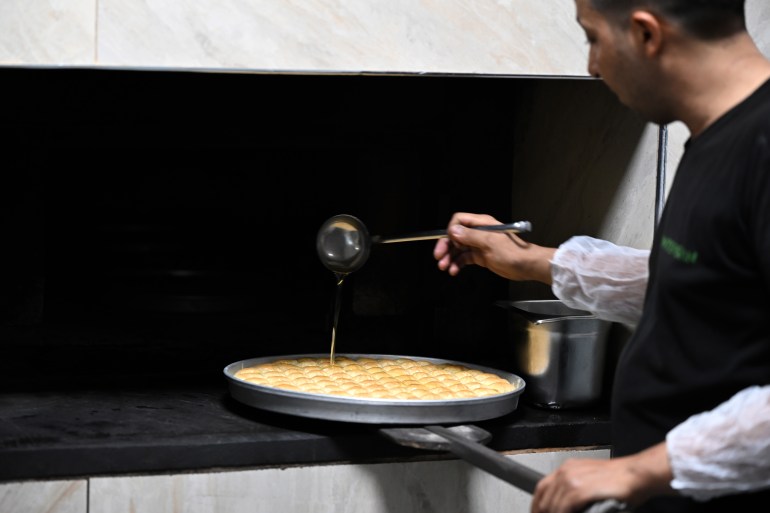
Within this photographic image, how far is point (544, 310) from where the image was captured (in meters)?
2.12

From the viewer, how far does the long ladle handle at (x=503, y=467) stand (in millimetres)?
1139

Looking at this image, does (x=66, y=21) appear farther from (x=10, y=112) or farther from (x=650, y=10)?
(x=650, y=10)

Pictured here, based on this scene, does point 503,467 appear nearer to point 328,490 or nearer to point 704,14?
point 328,490

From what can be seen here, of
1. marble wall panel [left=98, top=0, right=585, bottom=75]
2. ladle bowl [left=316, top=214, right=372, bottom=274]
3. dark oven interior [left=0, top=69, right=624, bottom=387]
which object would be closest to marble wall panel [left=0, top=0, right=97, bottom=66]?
marble wall panel [left=98, top=0, right=585, bottom=75]

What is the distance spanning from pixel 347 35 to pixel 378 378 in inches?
25.5

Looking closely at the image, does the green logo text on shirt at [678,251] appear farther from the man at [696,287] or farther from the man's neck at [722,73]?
the man's neck at [722,73]

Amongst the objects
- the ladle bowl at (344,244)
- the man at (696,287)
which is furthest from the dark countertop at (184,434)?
the man at (696,287)

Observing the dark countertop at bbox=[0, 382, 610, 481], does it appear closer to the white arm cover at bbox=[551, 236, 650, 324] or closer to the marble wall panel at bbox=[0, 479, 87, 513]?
the marble wall panel at bbox=[0, 479, 87, 513]

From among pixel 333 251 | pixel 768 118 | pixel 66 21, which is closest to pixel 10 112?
pixel 66 21

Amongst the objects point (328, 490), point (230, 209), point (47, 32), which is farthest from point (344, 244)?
point (47, 32)

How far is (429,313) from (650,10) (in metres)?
1.24

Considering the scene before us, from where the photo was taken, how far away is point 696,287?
3.92 ft

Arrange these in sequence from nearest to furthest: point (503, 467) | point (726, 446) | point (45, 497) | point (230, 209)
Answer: point (726, 446), point (503, 467), point (45, 497), point (230, 209)

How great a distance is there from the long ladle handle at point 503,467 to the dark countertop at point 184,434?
0.67ft
